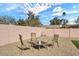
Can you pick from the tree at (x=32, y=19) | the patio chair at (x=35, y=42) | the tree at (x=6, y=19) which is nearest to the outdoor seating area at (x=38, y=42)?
the patio chair at (x=35, y=42)

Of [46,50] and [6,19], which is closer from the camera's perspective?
[6,19]

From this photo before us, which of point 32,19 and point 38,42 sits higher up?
point 32,19

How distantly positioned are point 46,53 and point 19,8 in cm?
123

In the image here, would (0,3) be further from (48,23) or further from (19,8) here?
(48,23)

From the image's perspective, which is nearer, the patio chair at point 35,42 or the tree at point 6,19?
the tree at point 6,19

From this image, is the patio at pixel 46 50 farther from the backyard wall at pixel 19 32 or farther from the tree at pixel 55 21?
the tree at pixel 55 21

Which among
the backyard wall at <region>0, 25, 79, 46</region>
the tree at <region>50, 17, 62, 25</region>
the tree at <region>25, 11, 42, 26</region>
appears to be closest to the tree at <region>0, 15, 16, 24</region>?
the backyard wall at <region>0, 25, 79, 46</region>

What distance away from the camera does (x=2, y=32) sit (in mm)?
10648

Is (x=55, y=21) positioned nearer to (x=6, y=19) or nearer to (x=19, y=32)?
(x=19, y=32)

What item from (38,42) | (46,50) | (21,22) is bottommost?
(46,50)

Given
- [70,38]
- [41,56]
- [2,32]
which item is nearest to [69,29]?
[70,38]

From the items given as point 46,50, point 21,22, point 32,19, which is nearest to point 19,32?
point 21,22

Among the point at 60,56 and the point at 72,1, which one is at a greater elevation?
the point at 72,1

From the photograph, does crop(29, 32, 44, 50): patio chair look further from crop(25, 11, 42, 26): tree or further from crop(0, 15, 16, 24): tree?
crop(0, 15, 16, 24): tree
